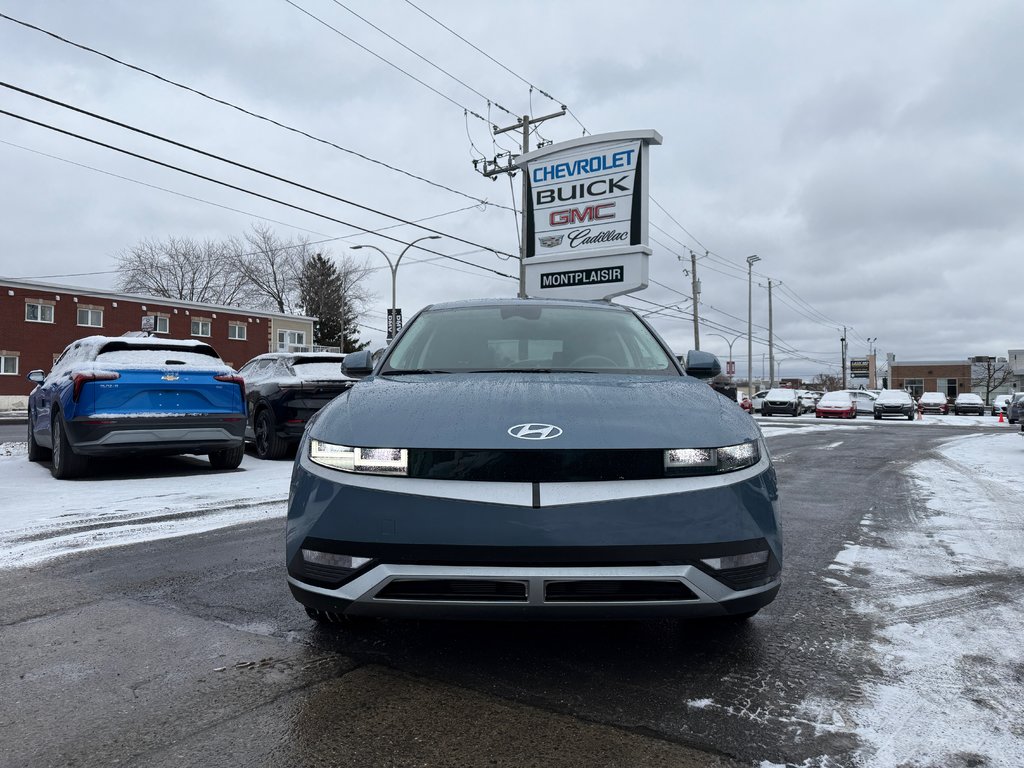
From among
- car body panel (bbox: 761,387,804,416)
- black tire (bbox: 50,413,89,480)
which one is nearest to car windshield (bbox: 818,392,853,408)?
car body panel (bbox: 761,387,804,416)

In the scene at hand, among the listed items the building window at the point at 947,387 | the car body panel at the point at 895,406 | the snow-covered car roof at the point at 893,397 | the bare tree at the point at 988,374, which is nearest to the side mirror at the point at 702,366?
the car body panel at the point at 895,406

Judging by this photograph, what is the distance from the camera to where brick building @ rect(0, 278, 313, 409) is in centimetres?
3588

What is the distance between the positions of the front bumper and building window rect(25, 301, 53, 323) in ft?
136

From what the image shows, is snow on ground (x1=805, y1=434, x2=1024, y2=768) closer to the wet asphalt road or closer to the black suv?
the wet asphalt road

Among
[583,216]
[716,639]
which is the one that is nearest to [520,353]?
[716,639]

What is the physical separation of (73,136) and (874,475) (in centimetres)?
1403

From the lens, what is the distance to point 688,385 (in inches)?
131

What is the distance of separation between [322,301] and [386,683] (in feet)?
205

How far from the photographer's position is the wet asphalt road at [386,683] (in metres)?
2.15

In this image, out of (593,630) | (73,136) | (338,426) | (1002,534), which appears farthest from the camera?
(73,136)

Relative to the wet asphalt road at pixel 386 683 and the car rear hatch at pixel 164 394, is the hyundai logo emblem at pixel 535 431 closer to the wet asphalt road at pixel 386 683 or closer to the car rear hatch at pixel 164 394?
the wet asphalt road at pixel 386 683

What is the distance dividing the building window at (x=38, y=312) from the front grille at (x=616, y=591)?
42.0m

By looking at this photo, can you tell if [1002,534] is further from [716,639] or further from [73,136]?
[73,136]

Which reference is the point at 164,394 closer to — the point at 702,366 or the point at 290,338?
the point at 702,366
